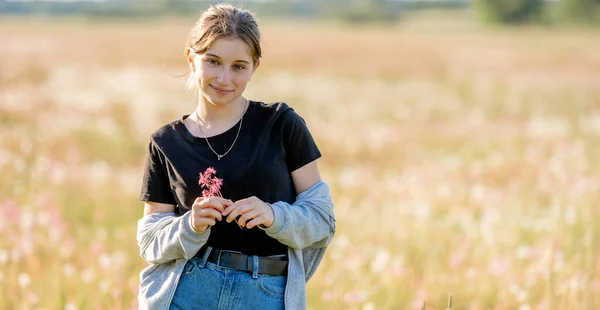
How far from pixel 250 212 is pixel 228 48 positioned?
0.57 metres

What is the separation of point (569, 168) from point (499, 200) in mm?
1953

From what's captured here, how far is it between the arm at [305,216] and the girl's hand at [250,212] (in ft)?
0.17

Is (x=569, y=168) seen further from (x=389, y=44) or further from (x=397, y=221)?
(x=389, y=44)

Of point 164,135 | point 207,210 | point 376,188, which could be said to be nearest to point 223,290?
point 207,210

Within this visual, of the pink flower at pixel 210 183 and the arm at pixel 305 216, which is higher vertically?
the pink flower at pixel 210 183

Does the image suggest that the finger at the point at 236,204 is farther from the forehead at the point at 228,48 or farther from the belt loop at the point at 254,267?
the forehead at the point at 228,48

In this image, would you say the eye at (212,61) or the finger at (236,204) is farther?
the eye at (212,61)

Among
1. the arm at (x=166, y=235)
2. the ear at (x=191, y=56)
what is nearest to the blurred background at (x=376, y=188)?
the ear at (x=191, y=56)

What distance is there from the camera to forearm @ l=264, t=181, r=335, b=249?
9.04 feet

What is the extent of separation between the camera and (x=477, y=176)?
27.9ft

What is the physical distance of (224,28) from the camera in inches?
111

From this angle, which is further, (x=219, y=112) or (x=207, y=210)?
(x=219, y=112)

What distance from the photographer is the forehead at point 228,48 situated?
9.30 feet

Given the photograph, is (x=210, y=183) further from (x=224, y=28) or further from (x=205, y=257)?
(x=224, y=28)
